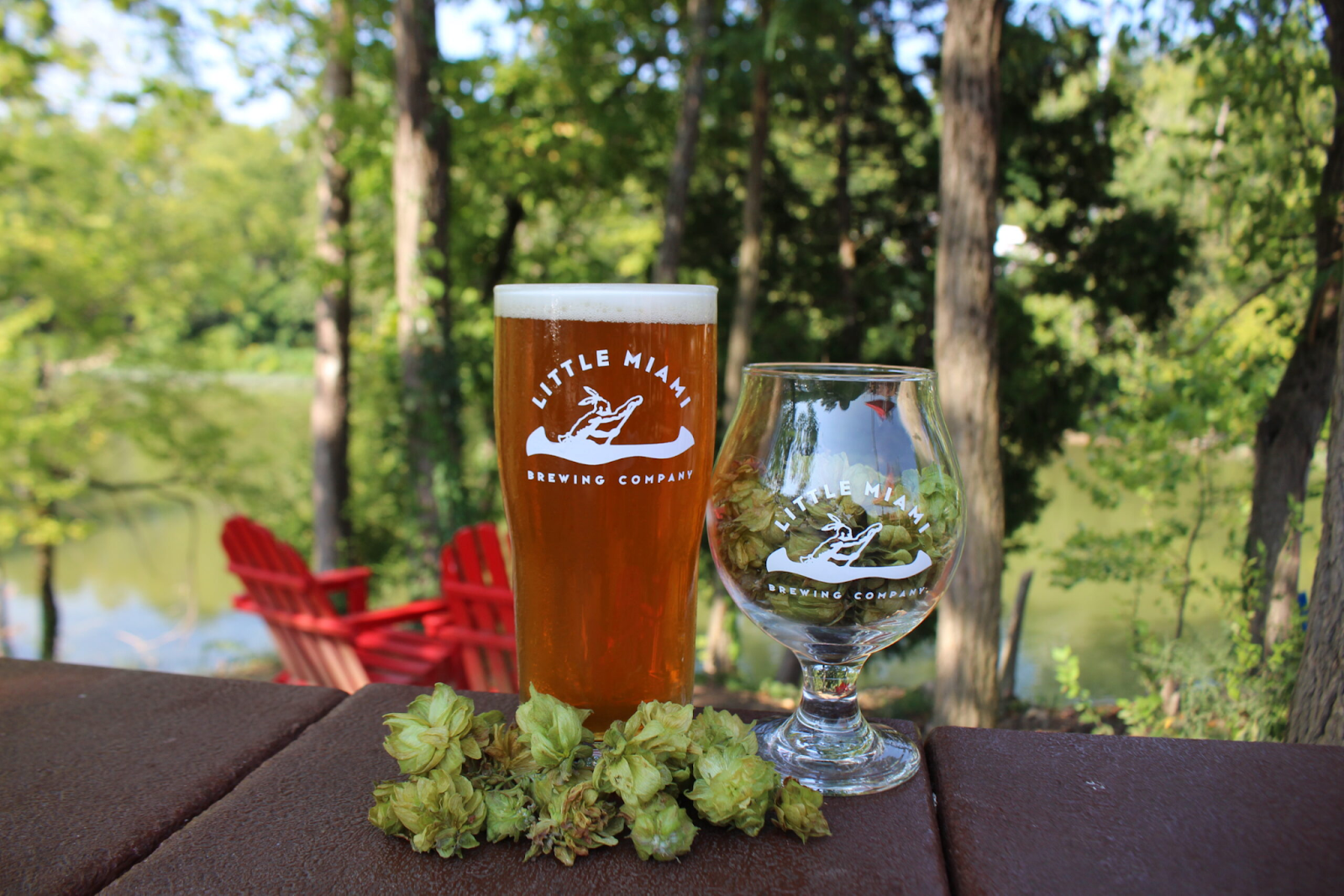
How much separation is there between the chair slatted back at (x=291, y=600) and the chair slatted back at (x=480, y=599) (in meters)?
0.51

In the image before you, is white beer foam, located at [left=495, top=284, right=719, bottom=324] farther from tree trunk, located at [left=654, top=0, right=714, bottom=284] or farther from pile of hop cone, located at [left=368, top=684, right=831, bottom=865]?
tree trunk, located at [left=654, top=0, right=714, bottom=284]

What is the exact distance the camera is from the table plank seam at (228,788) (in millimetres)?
712

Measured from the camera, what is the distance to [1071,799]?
80 centimetres

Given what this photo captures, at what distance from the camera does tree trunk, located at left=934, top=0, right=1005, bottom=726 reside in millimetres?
4410

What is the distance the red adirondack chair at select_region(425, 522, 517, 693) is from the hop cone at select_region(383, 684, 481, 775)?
3.16 m

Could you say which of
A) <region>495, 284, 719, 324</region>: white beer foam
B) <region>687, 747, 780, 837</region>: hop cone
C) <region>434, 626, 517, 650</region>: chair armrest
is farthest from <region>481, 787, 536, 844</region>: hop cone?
<region>434, 626, 517, 650</region>: chair armrest

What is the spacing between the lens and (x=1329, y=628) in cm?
181

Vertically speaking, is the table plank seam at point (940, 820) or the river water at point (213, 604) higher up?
the table plank seam at point (940, 820)

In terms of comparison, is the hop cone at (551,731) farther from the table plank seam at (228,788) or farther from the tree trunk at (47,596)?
the tree trunk at (47,596)

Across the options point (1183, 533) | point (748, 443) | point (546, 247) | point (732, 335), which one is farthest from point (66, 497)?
point (748, 443)

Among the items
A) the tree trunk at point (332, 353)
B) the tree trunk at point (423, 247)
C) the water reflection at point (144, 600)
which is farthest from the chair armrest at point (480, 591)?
the water reflection at point (144, 600)

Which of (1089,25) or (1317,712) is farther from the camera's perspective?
(1089,25)

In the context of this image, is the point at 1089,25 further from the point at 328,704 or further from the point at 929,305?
the point at 328,704

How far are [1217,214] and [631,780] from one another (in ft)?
26.6
